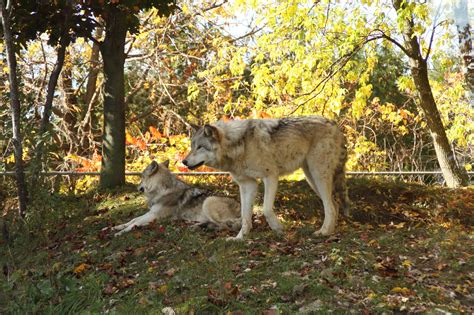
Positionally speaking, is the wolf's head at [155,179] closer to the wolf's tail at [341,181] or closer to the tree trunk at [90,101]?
the wolf's tail at [341,181]

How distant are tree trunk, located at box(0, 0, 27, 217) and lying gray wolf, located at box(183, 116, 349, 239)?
249 cm

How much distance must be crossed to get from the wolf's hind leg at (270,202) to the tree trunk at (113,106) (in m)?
4.13

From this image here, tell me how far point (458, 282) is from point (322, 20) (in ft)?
21.6

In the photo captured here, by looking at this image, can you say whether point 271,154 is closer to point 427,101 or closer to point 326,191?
point 326,191

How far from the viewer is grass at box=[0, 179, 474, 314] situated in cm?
457

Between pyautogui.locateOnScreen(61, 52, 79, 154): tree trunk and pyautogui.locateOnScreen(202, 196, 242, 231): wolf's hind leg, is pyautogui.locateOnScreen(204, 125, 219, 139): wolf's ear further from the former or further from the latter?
pyautogui.locateOnScreen(61, 52, 79, 154): tree trunk

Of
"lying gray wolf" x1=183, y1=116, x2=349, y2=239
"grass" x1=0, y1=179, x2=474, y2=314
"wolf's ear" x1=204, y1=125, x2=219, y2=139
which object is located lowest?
"grass" x1=0, y1=179, x2=474, y2=314

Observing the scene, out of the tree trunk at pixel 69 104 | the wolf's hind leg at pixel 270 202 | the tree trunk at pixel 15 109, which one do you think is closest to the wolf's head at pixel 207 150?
the wolf's hind leg at pixel 270 202

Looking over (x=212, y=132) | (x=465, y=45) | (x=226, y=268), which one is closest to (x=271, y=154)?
(x=212, y=132)

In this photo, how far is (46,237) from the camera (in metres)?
7.44

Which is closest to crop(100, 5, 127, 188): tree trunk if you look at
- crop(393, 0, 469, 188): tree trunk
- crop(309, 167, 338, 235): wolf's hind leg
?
crop(309, 167, 338, 235): wolf's hind leg

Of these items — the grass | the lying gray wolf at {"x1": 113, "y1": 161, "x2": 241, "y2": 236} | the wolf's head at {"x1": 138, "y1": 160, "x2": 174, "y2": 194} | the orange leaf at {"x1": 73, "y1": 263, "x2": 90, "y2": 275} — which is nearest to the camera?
the grass

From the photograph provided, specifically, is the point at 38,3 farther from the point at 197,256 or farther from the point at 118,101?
the point at 197,256

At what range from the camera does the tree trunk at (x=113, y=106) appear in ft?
33.6
